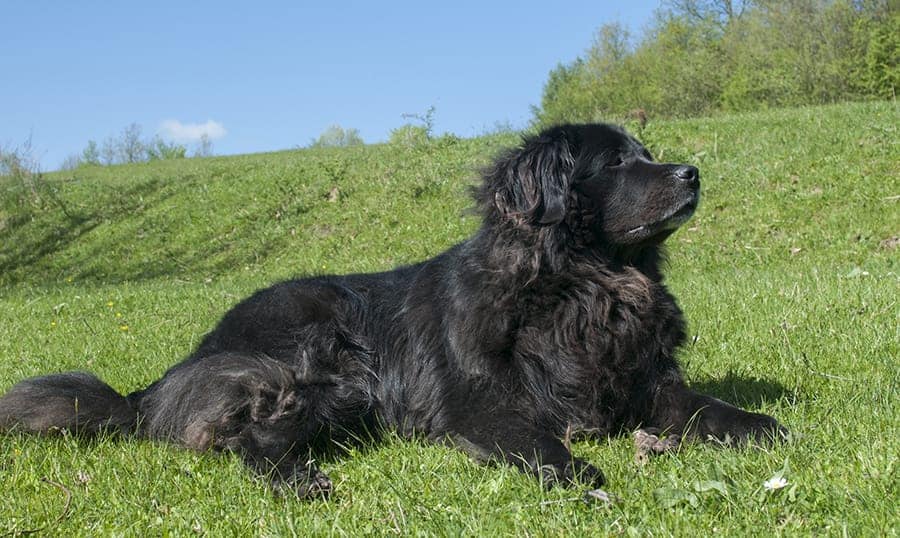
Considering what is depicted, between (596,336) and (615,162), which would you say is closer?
(596,336)

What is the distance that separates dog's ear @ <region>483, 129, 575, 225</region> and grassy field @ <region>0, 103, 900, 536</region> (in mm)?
763

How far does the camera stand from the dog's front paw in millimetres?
3119

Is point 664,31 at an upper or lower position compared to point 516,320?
upper

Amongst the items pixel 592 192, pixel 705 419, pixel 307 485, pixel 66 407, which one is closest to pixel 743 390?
pixel 705 419

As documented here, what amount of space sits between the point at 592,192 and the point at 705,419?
1280mm

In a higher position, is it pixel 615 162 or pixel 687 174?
pixel 615 162

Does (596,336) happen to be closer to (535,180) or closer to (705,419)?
(705,419)

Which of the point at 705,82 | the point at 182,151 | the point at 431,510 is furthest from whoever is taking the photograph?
the point at 182,151

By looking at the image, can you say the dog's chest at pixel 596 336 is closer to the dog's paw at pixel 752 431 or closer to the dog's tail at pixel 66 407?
the dog's paw at pixel 752 431

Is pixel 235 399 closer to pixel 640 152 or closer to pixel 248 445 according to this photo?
pixel 248 445

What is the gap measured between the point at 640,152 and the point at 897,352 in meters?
2.14

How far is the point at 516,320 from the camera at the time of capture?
404cm

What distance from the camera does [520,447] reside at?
141 inches

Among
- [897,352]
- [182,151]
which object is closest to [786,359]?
[897,352]
